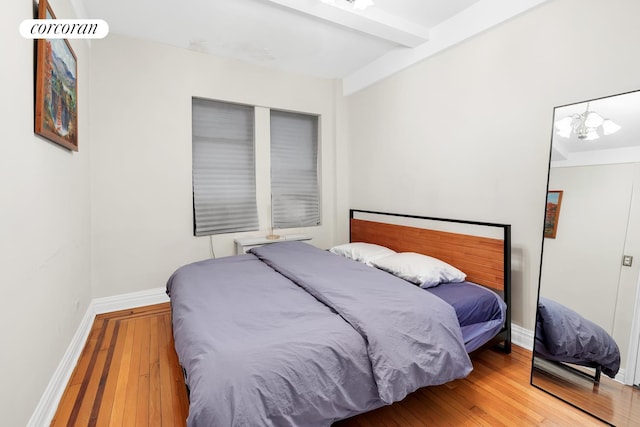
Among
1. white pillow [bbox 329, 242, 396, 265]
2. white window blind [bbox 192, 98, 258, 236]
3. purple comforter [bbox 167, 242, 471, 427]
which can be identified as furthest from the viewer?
white window blind [bbox 192, 98, 258, 236]

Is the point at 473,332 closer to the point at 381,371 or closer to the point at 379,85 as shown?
the point at 381,371

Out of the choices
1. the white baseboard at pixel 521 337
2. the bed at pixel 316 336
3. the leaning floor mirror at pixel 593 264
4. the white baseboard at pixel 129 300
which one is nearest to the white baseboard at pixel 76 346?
the white baseboard at pixel 129 300

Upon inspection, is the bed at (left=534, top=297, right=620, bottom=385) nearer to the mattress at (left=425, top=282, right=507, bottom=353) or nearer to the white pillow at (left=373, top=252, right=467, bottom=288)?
the mattress at (left=425, top=282, right=507, bottom=353)

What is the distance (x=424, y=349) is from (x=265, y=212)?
2.68 meters

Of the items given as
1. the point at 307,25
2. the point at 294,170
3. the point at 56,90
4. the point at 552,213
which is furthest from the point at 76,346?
the point at 552,213

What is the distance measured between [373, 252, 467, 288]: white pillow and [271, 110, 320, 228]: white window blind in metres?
1.80

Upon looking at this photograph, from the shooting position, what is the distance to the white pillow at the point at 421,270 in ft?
7.20

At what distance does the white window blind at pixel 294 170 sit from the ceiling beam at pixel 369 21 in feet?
5.19

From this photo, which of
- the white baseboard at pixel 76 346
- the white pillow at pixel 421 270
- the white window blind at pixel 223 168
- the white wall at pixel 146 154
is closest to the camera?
the white baseboard at pixel 76 346

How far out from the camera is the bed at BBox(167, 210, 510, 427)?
1.18 m

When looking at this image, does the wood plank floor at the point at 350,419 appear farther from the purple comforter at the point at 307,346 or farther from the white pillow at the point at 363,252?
the white pillow at the point at 363,252

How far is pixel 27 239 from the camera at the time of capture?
1459 mm

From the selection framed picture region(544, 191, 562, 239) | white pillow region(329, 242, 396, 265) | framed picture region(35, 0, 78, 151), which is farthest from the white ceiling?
white pillow region(329, 242, 396, 265)

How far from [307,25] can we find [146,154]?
2045 millimetres
